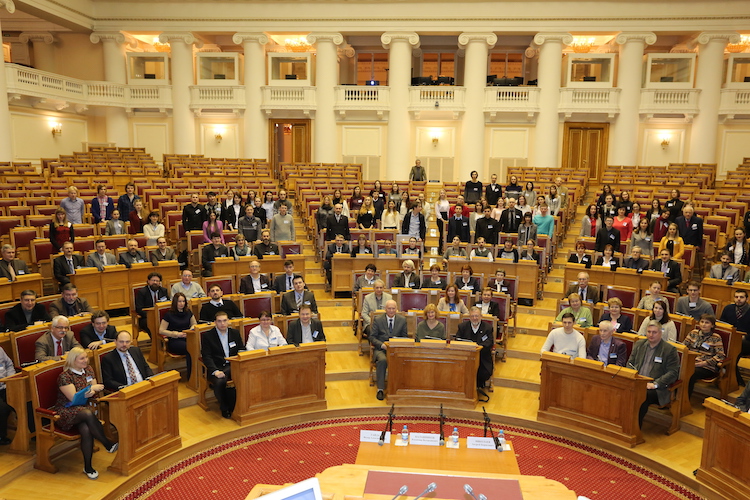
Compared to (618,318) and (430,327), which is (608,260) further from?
(430,327)

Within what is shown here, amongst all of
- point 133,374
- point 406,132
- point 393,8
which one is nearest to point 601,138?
point 406,132

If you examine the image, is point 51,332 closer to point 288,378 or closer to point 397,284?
point 288,378

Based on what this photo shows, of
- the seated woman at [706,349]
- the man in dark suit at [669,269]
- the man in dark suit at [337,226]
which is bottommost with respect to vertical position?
the seated woman at [706,349]

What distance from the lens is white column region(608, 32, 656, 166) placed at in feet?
47.9

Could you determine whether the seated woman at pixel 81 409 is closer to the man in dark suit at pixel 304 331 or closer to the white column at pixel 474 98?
the man in dark suit at pixel 304 331

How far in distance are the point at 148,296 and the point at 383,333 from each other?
2618 mm

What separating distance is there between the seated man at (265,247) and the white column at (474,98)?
862 centimetres

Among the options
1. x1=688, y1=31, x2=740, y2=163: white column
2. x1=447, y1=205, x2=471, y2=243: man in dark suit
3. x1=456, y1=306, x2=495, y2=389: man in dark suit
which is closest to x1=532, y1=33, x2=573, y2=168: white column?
x1=688, y1=31, x2=740, y2=163: white column

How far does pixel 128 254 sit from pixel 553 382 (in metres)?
5.21

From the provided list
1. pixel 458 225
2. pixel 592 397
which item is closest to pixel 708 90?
pixel 458 225

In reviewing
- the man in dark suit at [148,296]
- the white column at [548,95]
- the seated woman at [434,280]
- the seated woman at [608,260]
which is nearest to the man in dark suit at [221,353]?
the man in dark suit at [148,296]

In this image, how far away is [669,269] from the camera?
23.5ft

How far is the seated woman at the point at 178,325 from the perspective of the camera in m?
5.75

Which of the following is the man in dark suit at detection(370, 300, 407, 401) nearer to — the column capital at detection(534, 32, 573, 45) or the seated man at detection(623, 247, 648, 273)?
the seated man at detection(623, 247, 648, 273)
